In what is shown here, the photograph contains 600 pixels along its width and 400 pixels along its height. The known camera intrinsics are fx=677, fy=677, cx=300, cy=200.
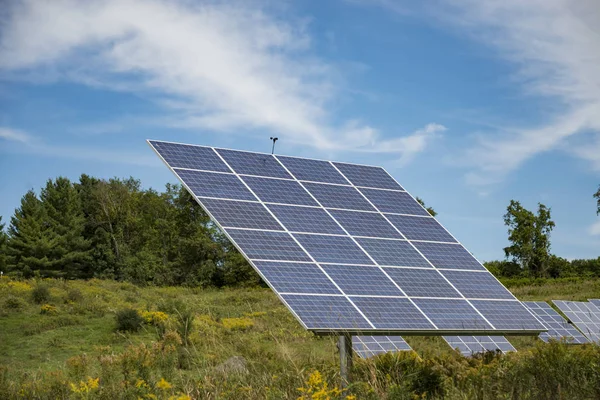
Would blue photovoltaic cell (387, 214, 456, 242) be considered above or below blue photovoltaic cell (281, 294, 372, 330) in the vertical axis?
above

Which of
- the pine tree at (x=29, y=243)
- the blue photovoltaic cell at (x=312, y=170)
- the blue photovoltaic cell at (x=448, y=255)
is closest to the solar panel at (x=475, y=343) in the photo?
→ the blue photovoltaic cell at (x=448, y=255)

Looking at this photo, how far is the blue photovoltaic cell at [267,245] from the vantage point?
38.2 feet

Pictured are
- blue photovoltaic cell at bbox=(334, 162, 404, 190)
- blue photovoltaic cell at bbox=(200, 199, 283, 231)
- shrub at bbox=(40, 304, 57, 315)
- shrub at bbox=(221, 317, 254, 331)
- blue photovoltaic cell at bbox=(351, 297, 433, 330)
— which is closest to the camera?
blue photovoltaic cell at bbox=(351, 297, 433, 330)

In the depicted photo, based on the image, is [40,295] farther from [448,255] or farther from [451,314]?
[451,314]

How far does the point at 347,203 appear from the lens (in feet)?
50.1

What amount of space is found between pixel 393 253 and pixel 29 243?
61.1 m

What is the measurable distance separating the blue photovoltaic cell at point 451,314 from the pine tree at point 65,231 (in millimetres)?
61351

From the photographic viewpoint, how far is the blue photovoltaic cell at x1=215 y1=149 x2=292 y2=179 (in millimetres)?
15156

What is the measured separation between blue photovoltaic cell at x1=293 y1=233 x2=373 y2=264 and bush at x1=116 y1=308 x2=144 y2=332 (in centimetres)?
1946

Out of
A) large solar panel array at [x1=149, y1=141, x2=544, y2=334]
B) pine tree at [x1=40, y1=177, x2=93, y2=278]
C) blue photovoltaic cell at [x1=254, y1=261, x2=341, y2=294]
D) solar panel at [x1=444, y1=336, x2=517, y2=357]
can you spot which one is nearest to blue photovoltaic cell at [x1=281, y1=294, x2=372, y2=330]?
large solar panel array at [x1=149, y1=141, x2=544, y2=334]

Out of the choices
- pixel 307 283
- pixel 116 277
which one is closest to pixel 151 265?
pixel 116 277

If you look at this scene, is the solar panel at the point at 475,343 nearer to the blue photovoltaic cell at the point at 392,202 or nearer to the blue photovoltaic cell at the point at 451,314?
the blue photovoltaic cell at the point at 392,202

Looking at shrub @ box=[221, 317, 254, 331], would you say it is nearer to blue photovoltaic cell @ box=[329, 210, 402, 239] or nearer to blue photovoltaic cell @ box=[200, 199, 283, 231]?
blue photovoltaic cell @ box=[329, 210, 402, 239]

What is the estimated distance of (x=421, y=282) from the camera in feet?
42.7
